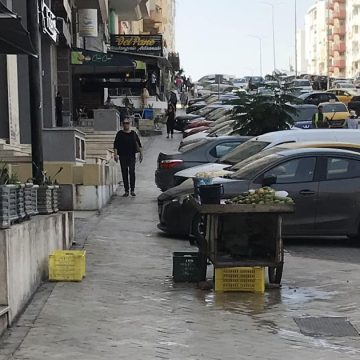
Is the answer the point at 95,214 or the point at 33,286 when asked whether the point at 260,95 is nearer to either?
the point at 95,214

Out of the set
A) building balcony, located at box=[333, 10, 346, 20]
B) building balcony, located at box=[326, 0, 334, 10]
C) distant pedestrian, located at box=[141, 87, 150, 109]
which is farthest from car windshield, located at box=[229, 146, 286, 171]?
building balcony, located at box=[326, 0, 334, 10]

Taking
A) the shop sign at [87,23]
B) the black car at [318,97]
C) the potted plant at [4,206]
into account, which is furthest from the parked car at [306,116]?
the potted plant at [4,206]

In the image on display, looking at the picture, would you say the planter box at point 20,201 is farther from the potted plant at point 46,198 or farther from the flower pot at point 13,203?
the potted plant at point 46,198

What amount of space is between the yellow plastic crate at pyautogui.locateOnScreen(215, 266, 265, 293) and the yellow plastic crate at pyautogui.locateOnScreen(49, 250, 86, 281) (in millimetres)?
1562

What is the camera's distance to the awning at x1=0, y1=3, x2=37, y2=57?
8.96 meters

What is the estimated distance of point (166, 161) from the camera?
60.3 feet

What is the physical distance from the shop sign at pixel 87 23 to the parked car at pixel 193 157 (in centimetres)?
2181

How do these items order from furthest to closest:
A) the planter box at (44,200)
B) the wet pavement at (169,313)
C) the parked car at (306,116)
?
the parked car at (306,116) < the planter box at (44,200) < the wet pavement at (169,313)

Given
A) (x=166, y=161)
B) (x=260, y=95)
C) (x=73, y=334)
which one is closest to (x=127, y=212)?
(x=166, y=161)

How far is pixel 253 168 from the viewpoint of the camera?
1325 cm

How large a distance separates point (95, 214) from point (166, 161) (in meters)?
3.04

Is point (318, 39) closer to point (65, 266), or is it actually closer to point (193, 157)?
point (193, 157)

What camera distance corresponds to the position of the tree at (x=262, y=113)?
21844 millimetres

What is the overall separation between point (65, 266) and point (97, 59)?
85.4 ft
